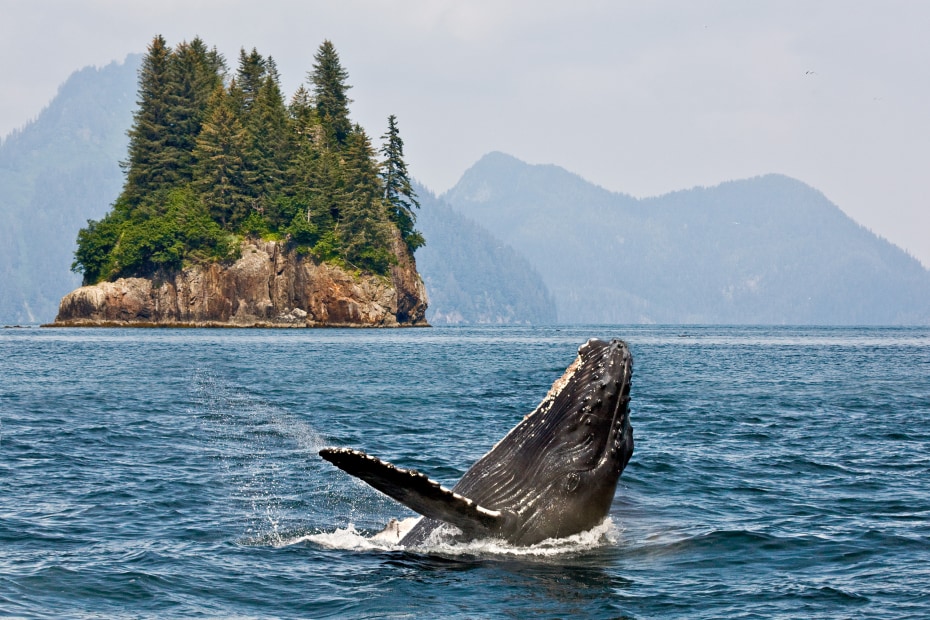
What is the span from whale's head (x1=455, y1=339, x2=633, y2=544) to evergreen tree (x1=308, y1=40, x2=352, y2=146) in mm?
119849

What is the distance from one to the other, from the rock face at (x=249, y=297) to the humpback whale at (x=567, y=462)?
98385mm

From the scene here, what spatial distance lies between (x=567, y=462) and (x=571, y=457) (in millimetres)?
66

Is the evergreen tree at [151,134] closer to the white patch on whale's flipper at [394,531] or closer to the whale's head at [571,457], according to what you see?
the white patch on whale's flipper at [394,531]

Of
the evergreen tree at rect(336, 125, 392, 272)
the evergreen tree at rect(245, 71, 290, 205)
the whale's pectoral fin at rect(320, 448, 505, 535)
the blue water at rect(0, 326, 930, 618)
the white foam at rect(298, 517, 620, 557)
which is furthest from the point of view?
the evergreen tree at rect(245, 71, 290, 205)

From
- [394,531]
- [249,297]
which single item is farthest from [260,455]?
[249,297]

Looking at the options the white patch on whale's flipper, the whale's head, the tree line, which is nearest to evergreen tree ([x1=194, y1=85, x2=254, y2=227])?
the tree line

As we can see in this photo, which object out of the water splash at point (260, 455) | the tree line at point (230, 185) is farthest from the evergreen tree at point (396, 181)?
the water splash at point (260, 455)

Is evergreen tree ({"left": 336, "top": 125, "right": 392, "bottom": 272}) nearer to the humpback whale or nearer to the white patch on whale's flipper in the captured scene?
the white patch on whale's flipper

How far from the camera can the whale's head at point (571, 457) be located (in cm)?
997

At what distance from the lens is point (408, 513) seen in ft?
44.7

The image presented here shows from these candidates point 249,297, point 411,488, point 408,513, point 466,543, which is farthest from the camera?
point 249,297

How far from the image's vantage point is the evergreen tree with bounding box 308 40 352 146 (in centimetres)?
12744

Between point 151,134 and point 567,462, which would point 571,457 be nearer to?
Answer: point 567,462

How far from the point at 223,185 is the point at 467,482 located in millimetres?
106632
